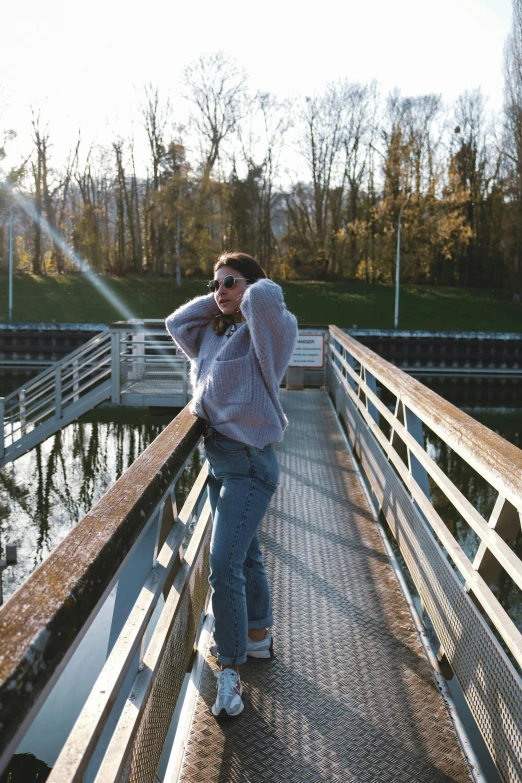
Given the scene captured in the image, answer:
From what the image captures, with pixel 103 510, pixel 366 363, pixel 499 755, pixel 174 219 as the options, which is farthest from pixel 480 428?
pixel 174 219

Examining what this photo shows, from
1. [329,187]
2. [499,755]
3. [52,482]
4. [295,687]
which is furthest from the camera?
[329,187]

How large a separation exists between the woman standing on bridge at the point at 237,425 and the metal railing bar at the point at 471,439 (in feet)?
2.03

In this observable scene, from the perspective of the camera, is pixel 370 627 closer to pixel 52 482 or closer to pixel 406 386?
pixel 406 386

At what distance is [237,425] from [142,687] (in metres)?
0.92

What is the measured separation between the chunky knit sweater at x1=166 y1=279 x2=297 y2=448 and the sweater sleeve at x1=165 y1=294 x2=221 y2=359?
0.20 m

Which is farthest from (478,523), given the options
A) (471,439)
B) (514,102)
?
(514,102)

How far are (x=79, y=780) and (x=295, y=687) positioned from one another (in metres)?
1.72

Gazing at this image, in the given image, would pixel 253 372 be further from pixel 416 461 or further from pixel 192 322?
pixel 416 461

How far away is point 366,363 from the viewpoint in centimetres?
598


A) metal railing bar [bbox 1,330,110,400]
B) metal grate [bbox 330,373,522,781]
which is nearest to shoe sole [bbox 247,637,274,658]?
metal grate [bbox 330,373,522,781]

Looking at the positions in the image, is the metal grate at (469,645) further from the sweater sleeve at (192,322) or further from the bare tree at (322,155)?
the bare tree at (322,155)

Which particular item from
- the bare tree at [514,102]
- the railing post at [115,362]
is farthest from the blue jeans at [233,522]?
the bare tree at [514,102]

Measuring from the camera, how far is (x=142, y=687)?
→ 193 cm

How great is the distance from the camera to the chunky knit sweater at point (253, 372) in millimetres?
2447
